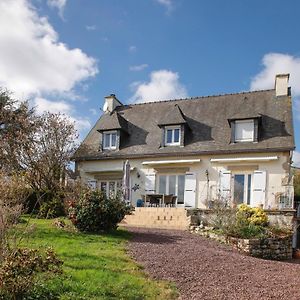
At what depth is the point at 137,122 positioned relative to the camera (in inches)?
1032

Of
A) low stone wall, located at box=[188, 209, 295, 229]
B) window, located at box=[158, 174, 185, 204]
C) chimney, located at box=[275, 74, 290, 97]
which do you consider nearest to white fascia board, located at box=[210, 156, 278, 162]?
window, located at box=[158, 174, 185, 204]

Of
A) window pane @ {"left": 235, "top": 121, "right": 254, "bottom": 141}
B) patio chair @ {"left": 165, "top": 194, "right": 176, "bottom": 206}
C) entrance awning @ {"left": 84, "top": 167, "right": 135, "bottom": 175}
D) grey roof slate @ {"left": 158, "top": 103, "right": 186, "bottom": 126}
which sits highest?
grey roof slate @ {"left": 158, "top": 103, "right": 186, "bottom": 126}

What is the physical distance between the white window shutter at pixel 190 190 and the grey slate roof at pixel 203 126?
1359mm

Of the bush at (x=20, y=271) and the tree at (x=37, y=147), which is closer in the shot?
the bush at (x=20, y=271)

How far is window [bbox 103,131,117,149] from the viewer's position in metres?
25.1

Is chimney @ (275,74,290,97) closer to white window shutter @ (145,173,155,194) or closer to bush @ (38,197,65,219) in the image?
white window shutter @ (145,173,155,194)

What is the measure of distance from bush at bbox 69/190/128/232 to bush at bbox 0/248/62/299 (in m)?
6.42

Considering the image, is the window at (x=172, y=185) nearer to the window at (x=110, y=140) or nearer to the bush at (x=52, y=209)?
the window at (x=110, y=140)

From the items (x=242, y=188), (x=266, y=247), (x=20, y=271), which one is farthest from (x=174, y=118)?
(x=20, y=271)

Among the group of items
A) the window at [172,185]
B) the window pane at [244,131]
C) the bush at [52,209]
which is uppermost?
the window pane at [244,131]

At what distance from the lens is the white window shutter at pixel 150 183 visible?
76.1 feet

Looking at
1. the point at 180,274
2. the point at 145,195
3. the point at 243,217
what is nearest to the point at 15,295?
the point at 180,274

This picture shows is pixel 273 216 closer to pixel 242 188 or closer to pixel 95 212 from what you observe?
pixel 242 188

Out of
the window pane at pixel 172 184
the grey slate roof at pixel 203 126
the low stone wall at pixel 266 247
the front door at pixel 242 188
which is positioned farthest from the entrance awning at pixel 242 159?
the low stone wall at pixel 266 247
